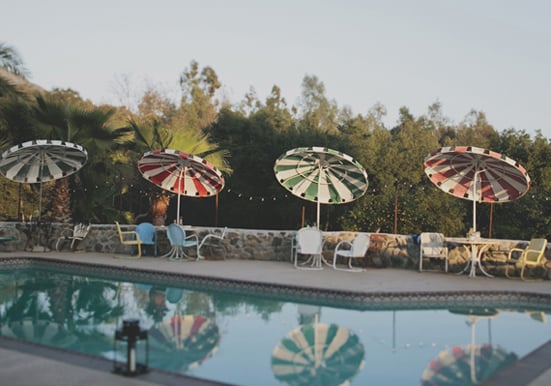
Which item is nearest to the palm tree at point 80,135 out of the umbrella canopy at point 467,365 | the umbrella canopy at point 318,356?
the umbrella canopy at point 318,356

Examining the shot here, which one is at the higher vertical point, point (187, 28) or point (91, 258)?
point (187, 28)

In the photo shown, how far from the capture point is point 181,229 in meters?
12.3

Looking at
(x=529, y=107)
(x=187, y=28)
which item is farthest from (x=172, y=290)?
(x=529, y=107)

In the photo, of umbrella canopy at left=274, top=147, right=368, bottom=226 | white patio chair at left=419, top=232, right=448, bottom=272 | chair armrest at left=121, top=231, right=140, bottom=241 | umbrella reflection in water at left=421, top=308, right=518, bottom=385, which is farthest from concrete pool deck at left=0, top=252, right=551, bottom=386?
umbrella canopy at left=274, top=147, right=368, bottom=226

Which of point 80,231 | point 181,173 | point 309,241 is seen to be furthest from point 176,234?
point 80,231

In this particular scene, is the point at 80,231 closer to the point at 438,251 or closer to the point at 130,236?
the point at 130,236

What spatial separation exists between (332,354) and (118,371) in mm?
2312

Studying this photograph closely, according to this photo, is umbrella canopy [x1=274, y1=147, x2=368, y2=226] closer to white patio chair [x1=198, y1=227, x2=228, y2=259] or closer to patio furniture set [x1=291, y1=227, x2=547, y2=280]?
patio furniture set [x1=291, y1=227, x2=547, y2=280]

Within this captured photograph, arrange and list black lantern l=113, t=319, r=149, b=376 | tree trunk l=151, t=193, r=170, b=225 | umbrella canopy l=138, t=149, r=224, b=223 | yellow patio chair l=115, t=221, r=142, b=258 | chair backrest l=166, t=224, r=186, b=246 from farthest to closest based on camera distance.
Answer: tree trunk l=151, t=193, r=170, b=225 < yellow patio chair l=115, t=221, r=142, b=258 < umbrella canopy l=138, t=149, r=224, b=223 < chair backrest l=166, t=224, r=186, b=246 < black lantern l=113, t=319, r=149, b=376

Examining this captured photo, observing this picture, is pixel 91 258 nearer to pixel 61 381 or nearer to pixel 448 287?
pixel 448 287

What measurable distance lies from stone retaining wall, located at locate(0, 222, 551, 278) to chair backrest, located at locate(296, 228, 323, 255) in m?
0.98

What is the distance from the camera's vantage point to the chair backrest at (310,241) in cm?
1138

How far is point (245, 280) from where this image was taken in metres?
9.54

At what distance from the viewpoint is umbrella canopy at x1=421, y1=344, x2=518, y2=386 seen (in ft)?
16.2
